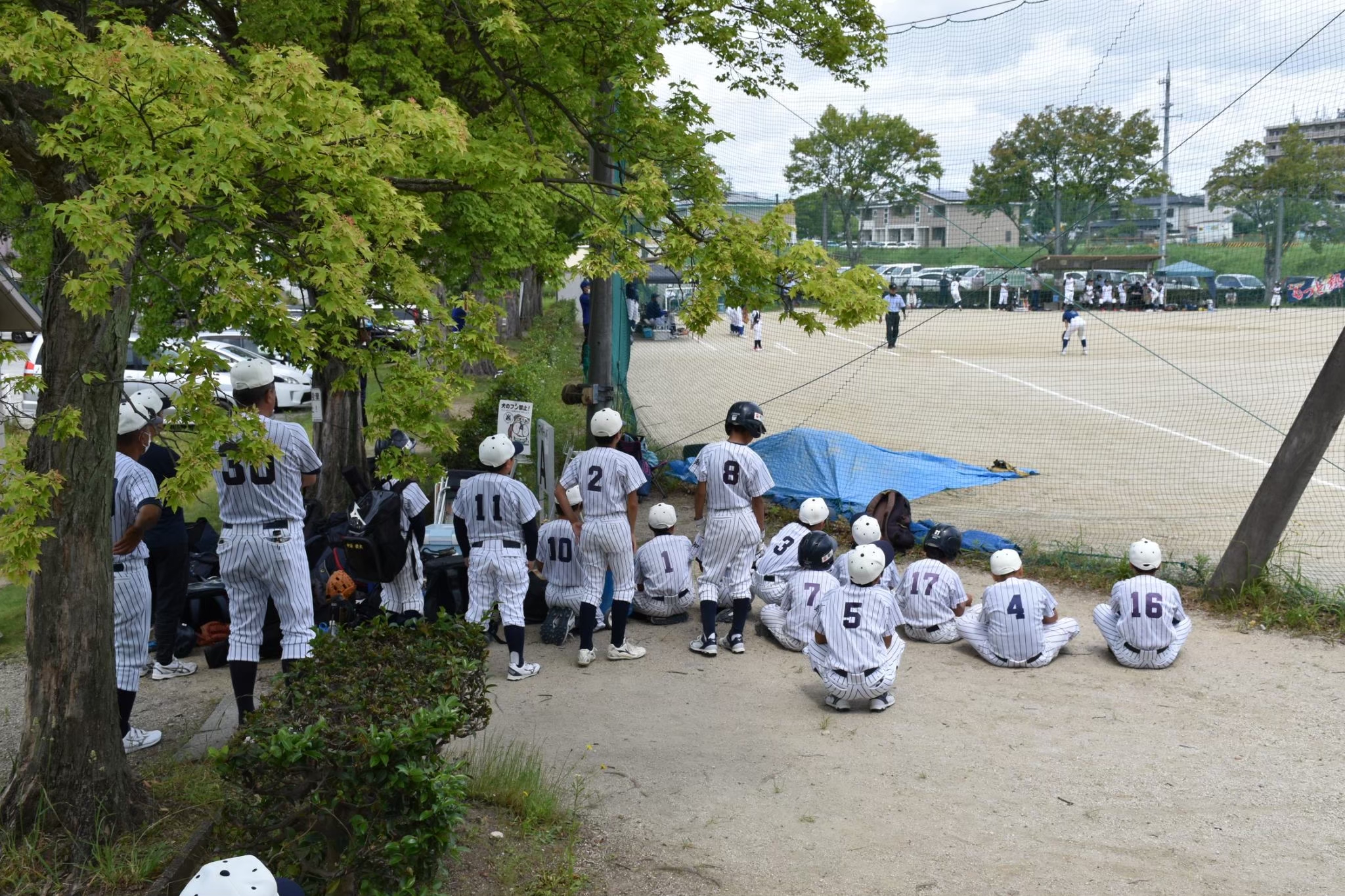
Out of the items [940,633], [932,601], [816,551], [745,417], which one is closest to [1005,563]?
[932,601]

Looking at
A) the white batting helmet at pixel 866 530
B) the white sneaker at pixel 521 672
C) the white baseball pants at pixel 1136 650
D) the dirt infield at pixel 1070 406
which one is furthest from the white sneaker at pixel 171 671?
the dirt infield at pixel 1070 406

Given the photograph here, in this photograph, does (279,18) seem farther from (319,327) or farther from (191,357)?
(191,357)

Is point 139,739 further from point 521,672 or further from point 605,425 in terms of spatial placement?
point 605,425

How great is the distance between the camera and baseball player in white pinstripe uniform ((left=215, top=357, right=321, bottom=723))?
246 inches

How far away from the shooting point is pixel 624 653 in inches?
310

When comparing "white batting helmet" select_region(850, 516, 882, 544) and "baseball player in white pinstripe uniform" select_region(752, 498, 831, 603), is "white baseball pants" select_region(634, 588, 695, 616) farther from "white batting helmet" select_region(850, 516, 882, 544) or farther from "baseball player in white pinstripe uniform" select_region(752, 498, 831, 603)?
"white batting helmet" select_region(850, 516, 882, 544)

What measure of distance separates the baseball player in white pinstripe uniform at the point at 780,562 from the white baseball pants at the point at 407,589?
2583mm

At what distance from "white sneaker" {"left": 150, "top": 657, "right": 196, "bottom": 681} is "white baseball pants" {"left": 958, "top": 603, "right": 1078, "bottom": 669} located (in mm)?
5434

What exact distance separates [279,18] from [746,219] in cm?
470

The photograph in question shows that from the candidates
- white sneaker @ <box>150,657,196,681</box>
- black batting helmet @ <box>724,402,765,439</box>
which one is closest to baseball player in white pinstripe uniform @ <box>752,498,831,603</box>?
black batting helmet @ <box>724,402,765,439</box>

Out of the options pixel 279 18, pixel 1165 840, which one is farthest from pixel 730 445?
pixel 279 18

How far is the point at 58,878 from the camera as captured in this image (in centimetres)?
451

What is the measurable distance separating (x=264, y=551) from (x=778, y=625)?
3.67 metres

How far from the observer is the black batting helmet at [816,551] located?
768cm
